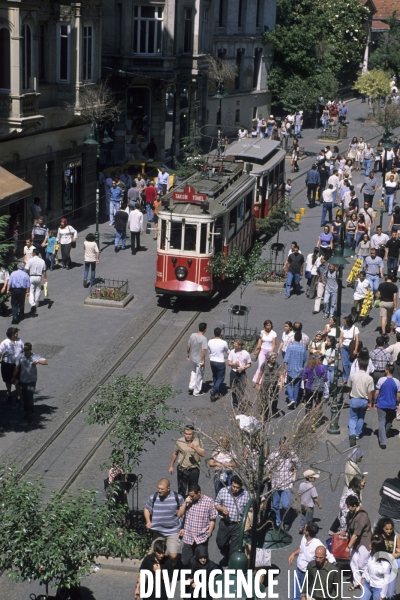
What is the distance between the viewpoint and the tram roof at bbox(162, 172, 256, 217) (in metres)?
27.3

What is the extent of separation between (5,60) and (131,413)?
17829mm

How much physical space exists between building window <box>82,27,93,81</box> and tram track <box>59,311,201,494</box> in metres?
12.0

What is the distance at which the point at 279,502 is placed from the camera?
1664 cm

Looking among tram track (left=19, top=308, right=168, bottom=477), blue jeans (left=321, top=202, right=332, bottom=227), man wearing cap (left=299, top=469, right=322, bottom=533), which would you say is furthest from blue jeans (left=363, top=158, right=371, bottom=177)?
man wearing cap (left=299, top=469, right=322, bottom=533)

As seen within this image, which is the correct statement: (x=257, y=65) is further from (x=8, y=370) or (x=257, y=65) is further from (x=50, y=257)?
(x=8, y=370)

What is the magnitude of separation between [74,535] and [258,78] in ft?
167

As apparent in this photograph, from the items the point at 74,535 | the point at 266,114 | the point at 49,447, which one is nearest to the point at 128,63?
the point at 266,114

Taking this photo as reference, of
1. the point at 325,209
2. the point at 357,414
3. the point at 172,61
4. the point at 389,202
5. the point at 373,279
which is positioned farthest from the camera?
the point at 172,61

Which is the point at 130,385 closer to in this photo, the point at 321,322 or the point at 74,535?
the point at 74,535

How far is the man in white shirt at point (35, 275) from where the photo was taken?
87.5ft

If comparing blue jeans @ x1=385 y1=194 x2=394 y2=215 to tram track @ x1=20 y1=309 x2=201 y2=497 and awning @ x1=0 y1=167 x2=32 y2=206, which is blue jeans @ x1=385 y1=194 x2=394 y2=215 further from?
tram track @ x1=20 y1=309 x2=201 y2=497

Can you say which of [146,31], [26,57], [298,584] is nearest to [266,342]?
[298,584]

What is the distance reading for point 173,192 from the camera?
90.7 feet

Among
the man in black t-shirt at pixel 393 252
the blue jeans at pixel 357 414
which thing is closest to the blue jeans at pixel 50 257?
the man in black t-shirt at pixel 393 252
